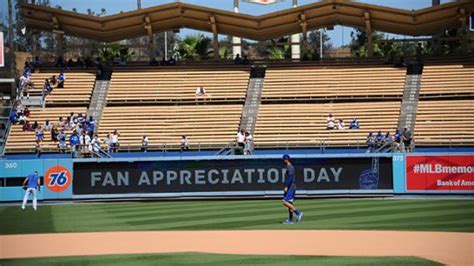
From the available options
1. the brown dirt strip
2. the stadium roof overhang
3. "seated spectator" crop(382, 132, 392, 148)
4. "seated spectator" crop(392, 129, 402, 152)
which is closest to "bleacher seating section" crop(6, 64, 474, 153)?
"seated spectator" crop(382, 132, 392, 148)

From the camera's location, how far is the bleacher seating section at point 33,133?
4016 cm

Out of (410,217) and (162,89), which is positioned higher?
(162,89)

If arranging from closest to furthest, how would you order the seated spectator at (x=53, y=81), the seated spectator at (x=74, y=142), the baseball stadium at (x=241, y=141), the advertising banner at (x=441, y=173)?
the baseball stadium at (x=241, y=141), the advertising banner at (x=441, y=173), the seated spectator at (x=74, y=142), the seated spectator at (x=53, y=81)

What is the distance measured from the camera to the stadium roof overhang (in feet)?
143

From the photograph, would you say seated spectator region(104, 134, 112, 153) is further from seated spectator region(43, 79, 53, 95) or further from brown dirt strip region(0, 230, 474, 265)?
brown dirt strip region(0, 230, 474, 265)

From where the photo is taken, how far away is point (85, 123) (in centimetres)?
4150

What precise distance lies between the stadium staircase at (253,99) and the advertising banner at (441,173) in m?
10.7

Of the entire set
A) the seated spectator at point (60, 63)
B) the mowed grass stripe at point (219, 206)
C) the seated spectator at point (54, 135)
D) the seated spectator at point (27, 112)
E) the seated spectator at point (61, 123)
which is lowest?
the mowed grass stripe at point (219, 206)

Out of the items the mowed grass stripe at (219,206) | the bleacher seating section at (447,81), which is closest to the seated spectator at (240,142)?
the mowed grass stripe at (219,206)

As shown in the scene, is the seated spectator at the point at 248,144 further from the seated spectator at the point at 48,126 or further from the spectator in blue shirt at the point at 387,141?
the seated spectator at the point at 48,126

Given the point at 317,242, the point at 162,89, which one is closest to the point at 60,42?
the point at 162,89

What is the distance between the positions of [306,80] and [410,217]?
74.5ft

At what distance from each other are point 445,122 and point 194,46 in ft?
86.0

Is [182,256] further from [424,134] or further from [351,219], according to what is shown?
[424,134]
